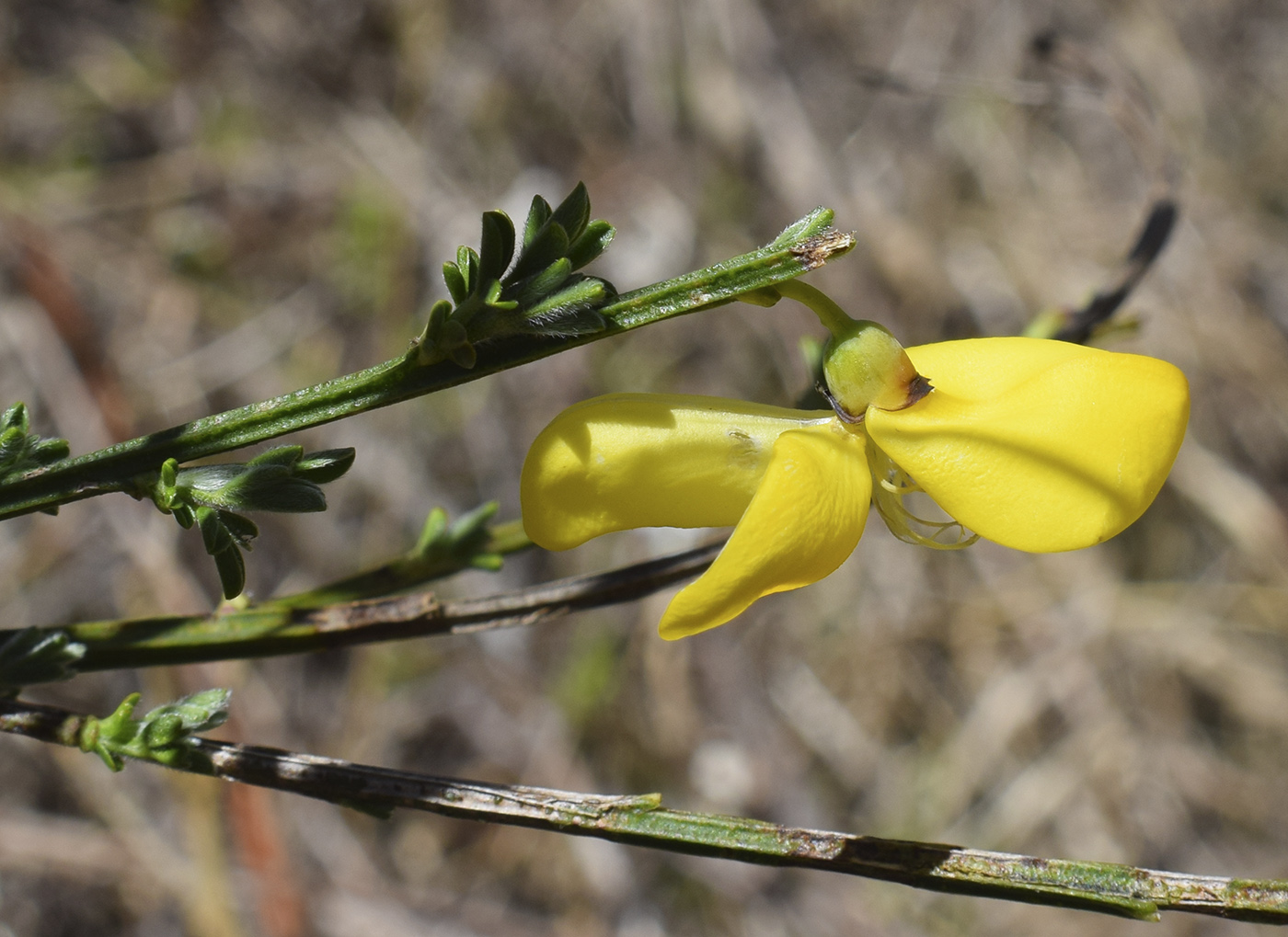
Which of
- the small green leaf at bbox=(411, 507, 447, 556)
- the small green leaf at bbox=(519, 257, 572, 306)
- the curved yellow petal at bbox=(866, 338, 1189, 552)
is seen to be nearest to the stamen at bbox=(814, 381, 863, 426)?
the curved yellow petal at bbox=(866, 338, 1189, 552)

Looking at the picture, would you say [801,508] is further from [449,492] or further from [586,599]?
[449,492]

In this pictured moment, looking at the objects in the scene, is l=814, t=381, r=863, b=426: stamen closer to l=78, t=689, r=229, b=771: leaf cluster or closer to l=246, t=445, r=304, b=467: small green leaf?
l=246, t=445, r=304, b=467: small green leaf

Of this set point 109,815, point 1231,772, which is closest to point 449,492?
point 109,815

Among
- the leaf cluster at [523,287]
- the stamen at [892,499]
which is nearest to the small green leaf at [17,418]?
the leaf cluster at [523,287]

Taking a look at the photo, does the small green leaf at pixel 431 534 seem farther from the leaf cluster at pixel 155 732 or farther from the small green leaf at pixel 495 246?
the small green leaf at pixel 495 246

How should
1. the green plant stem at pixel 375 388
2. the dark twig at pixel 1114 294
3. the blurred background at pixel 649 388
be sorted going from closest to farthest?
the green plant stem at pixel 375 388 < the dark twig at pixel 1114 294 < the blurred background at pixel 649 388

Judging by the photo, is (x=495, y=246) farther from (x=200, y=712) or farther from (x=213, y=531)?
(x=200, y=712)

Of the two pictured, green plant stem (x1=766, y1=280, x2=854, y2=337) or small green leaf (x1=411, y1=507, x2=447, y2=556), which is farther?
small green leaf (x1=411, y1=507, x2=447, y2=556)
